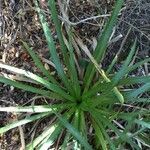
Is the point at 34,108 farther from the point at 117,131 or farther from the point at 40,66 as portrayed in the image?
the point at 117,131

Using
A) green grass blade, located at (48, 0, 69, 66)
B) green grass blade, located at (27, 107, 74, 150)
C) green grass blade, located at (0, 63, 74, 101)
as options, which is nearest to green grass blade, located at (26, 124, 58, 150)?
green grass blade, located at (27, 107, 74, 150)

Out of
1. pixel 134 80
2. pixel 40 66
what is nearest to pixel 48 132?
pixel 40 66

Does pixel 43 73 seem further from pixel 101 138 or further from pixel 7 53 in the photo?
pixel 101 138

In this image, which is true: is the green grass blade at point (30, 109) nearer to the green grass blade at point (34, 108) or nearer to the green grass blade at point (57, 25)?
the green grass blade at point (34, 108)

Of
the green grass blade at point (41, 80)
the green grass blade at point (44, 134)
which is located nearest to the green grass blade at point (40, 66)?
the green grass blade at point (41, 80)

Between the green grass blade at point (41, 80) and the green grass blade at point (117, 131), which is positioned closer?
the green grass blade at point (117, 131)

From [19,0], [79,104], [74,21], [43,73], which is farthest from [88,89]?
[19,0]
